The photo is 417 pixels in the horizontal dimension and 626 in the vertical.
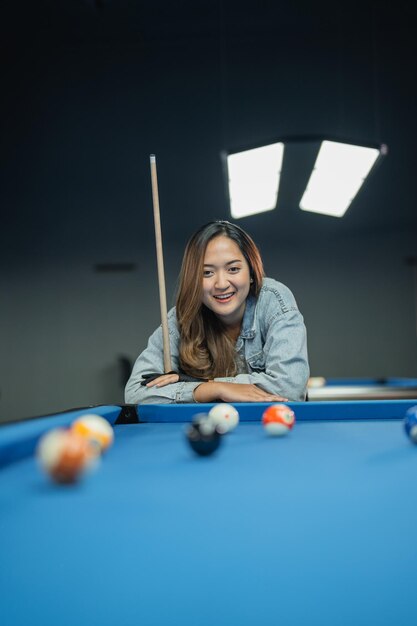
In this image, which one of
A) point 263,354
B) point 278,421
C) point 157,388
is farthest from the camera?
point 263,354

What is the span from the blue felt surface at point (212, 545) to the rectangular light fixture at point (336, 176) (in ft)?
11.7

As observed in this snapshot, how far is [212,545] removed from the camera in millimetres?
624

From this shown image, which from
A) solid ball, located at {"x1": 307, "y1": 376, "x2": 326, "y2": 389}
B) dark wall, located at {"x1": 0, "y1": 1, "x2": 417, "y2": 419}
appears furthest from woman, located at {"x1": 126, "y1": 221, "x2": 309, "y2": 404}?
dark wall, located at {"x1": 0, "y1": 1, "x2": 417, "y2": 419}

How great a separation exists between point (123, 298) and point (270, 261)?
172 centimetres

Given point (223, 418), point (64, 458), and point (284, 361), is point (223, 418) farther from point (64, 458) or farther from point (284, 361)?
point (284, 361)

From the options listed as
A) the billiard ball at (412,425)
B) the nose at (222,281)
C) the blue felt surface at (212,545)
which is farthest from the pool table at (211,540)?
the nose at (222,281)

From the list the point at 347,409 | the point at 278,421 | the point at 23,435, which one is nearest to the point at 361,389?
the point at 347,409

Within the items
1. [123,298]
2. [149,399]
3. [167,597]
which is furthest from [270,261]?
[167,597]

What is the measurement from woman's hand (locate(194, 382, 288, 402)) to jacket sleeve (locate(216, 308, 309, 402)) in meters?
0.11

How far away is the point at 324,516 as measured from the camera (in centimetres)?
72

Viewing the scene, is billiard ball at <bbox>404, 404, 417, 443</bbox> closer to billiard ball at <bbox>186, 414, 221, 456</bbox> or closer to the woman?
billiard ball at <bbox>186, 414, 221, 456</bbox>

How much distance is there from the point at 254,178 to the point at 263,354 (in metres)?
2.76

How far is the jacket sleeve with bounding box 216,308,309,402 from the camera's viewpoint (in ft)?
7.50

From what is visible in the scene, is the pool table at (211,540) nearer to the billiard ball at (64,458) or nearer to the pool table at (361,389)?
the billiard ball at (64,458)
